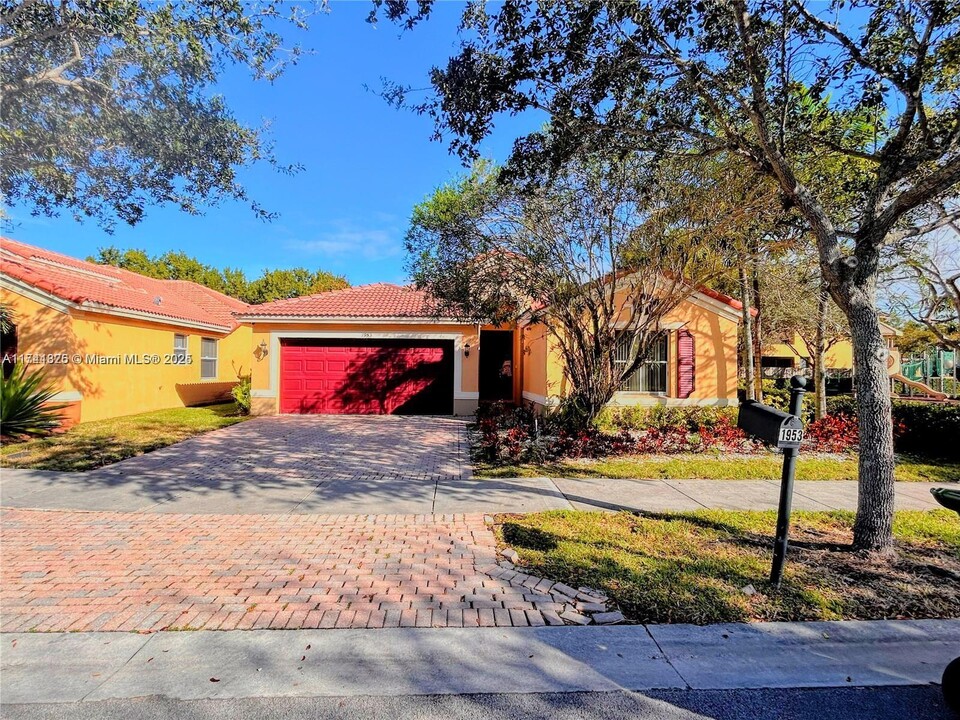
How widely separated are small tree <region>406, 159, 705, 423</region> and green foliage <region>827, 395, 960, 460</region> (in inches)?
181

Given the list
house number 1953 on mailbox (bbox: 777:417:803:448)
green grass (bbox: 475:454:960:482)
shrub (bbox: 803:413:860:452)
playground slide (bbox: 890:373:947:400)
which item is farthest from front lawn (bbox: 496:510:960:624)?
playground slide (bbox: 890:373:947:400)

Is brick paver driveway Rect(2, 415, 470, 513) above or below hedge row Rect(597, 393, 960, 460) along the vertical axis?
below

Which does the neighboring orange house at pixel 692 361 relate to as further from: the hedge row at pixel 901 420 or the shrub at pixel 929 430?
the shrub at pixel 929 430

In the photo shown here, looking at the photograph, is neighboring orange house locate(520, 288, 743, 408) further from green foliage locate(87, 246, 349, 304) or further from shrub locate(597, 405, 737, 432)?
green foliage locate(87, 246, 349, 304)

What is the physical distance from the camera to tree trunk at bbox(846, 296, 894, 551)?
4.08 meters

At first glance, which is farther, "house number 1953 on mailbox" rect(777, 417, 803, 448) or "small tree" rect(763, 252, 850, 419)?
"small tree" rect(763, 252, 850, 419)

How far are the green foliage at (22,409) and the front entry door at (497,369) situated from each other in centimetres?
1138

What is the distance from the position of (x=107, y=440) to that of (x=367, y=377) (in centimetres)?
678

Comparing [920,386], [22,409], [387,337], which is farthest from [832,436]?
[22,409]

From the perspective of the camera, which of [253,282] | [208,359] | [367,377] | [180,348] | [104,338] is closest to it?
[104,338]

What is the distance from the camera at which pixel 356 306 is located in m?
15.1

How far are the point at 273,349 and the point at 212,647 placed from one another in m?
12.8

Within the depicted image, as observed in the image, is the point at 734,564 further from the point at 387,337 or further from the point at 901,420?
the point at 387,337

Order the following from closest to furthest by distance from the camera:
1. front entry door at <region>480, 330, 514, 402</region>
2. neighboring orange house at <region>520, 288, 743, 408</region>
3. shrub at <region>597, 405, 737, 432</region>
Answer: shrub at <region>597, 405, 737, 432</region>
neighboring orange house at <region>520, 288, 743, 408</region>
front entry door at <region>480, 330, 514, 402</region>
